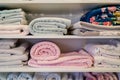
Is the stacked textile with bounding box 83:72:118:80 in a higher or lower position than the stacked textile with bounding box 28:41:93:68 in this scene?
lower

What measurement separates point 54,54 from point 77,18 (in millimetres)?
363

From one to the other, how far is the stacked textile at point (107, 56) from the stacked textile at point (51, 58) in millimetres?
44

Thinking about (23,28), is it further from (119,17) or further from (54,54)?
(119,17)

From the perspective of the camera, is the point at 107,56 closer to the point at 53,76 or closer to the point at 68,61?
the point at 68,61

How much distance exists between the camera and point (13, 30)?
103cm

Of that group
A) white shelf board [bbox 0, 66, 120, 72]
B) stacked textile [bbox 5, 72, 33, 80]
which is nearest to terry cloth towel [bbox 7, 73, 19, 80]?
stacked textile [bbox 5, 72, 33, 80]

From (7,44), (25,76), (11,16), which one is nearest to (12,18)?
(11,16)

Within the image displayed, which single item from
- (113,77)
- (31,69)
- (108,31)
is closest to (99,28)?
(108,31)

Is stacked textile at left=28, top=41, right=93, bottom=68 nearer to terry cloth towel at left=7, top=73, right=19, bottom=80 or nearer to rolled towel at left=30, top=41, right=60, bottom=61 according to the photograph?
rolled towel at left=30, top=41, right=60, bottom=61

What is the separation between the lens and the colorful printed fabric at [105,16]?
1032mm

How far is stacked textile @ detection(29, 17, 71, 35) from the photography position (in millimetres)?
1022

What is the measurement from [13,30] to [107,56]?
0.57 m

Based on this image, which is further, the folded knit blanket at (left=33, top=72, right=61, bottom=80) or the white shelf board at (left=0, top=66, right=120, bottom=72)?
the folded knit blanket at (left=33, top=72, right=61, bottom=80)

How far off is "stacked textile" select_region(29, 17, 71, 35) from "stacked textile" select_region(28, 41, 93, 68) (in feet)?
0.31
